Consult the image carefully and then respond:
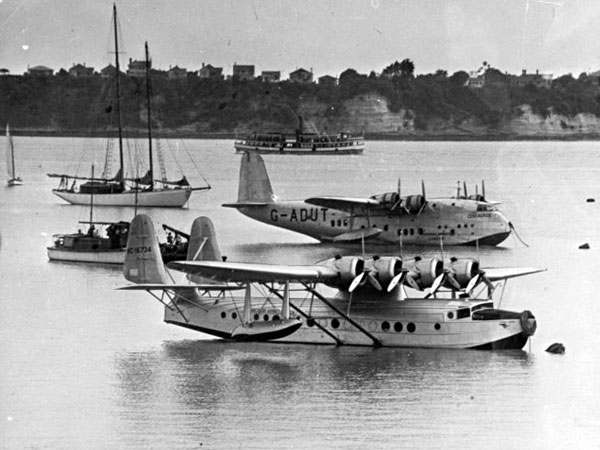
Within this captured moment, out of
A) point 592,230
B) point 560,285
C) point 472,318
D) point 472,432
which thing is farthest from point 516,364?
point 592,230

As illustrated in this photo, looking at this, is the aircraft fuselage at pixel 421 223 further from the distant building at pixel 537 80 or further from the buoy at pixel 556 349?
Answer: the distant building at pixel 537 80

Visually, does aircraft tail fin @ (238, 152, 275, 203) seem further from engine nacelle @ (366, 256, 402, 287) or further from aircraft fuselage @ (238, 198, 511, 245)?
engine nacelle @ (366, 256, 402, 287)

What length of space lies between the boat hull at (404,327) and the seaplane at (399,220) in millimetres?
31704

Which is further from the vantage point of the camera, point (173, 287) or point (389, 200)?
point (389, 200)

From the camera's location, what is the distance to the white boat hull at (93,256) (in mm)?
64312

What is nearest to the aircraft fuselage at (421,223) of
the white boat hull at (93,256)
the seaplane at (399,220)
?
the seaplane at (399,220)

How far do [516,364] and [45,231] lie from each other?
5479 centimetres

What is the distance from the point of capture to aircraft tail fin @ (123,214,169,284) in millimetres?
43188

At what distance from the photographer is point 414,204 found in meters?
73.4

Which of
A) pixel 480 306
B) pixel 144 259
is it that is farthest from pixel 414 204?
pixel 480 306

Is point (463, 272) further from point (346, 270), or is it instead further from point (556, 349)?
point (556, 349)

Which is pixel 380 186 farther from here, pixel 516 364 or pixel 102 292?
pixel 516 364

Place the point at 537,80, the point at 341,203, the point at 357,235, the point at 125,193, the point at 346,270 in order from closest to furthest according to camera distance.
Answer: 1. the point at 346,270
2. the point at 341,203
3. the point at 357,235
4. the point at 125,193
5. the point at 537,80

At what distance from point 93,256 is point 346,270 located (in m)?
28.4
